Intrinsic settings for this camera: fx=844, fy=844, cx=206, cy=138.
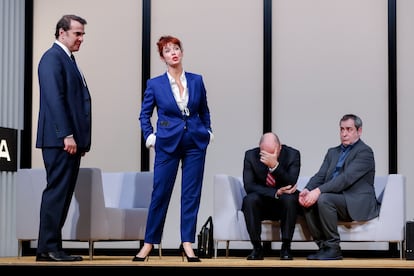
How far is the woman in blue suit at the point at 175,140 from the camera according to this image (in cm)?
520

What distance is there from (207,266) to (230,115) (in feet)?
9.51

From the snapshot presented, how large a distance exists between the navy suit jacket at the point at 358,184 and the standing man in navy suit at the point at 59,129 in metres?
1.92

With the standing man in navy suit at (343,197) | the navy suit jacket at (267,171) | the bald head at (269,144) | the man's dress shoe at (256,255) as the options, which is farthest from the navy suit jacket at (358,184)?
the man's dress shoe at (256,255)

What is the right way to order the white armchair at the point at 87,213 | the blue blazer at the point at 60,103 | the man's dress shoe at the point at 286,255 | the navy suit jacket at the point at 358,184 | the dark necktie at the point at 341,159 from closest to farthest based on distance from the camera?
the blue blazer at the point at 60,103 < the man's dress shoe at the point at 286,255 < the white armchair at the point at 87,213 < the navy suit jacket at the point at 358,184 < the dark necktie at the point at 341,159

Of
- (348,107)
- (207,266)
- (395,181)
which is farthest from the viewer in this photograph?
(348,107)

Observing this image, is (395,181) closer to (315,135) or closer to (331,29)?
(315,135)

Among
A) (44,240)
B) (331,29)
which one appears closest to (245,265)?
(44,240)

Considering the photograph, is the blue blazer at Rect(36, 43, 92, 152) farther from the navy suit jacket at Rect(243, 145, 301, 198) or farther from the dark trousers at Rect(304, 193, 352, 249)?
the dark trousers at Rect(304, 193, 352, 249)

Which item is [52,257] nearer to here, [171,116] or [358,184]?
[171,116]

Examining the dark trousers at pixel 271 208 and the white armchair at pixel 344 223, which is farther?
the white armchair at pixel 344 223

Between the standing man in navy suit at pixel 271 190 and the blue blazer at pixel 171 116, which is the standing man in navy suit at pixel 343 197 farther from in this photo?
the blue blazer at pixel 171 116

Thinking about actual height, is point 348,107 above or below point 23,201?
above

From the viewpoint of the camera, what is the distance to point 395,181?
6.26 meters

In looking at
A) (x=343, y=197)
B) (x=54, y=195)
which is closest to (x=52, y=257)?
(x=54, y=195)
